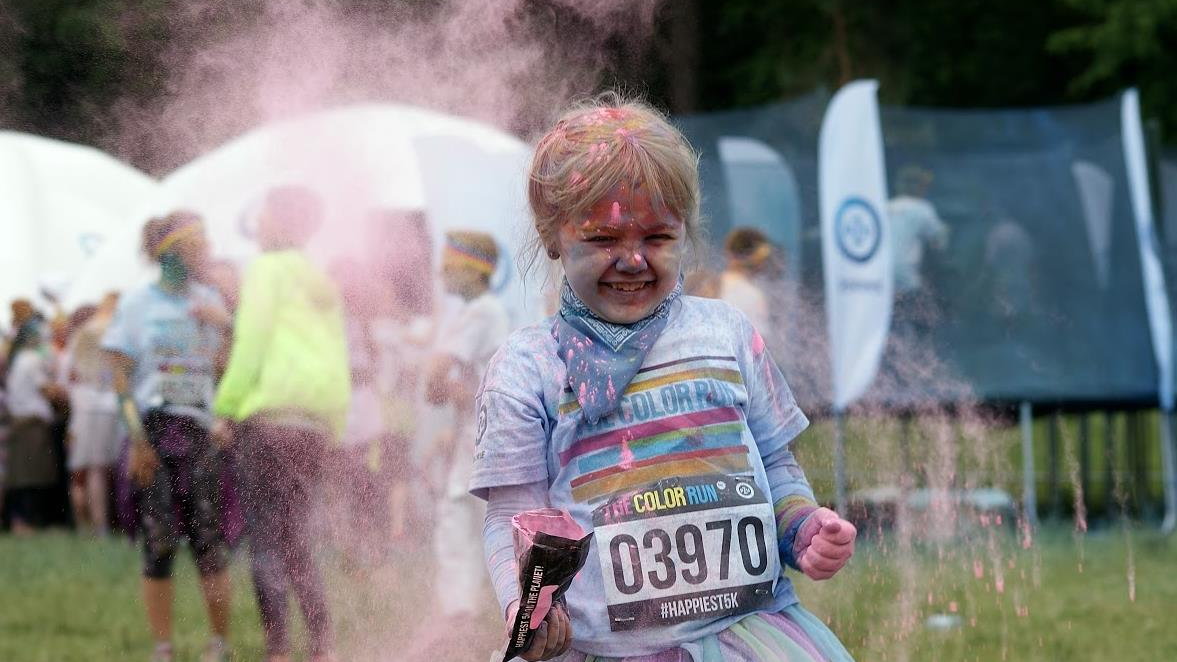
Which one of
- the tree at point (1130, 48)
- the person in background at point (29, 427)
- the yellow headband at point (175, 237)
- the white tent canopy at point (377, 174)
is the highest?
the tree at point (1130, 48)

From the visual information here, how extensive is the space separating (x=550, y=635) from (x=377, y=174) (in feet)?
23.4

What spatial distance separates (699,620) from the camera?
2.74m

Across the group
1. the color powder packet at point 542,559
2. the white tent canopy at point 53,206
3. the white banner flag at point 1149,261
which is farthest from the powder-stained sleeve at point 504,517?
the white tent canopy at point 53,206

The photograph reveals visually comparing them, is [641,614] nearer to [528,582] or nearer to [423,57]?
[528,582]

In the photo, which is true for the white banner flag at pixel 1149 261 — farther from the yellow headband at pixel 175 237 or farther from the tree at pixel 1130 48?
the tree at pixel 1130 48

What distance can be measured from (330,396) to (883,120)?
5584mm

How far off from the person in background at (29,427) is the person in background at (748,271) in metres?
5.27

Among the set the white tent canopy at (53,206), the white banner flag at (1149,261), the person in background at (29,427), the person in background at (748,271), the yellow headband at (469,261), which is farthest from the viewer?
the white tent canopy at (53,206)

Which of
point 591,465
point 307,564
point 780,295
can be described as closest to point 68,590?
point 307,564

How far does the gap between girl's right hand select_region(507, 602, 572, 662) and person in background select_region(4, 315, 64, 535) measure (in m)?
9.97

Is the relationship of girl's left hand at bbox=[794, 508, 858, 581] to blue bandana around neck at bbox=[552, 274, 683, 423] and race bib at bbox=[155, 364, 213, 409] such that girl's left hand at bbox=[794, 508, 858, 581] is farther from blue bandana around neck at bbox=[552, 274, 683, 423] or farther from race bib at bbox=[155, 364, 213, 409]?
race bib at bbox=[155, 364, 213, 409]

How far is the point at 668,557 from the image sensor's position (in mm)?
2730

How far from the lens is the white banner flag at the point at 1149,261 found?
33.8ft

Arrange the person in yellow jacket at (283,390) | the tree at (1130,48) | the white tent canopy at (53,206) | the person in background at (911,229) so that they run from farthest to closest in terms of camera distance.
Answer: the tree at (1130,48) → the white tent canopy at (53,206) → the person in background at (911,229) → the person in yellow jacket at (283,390)
